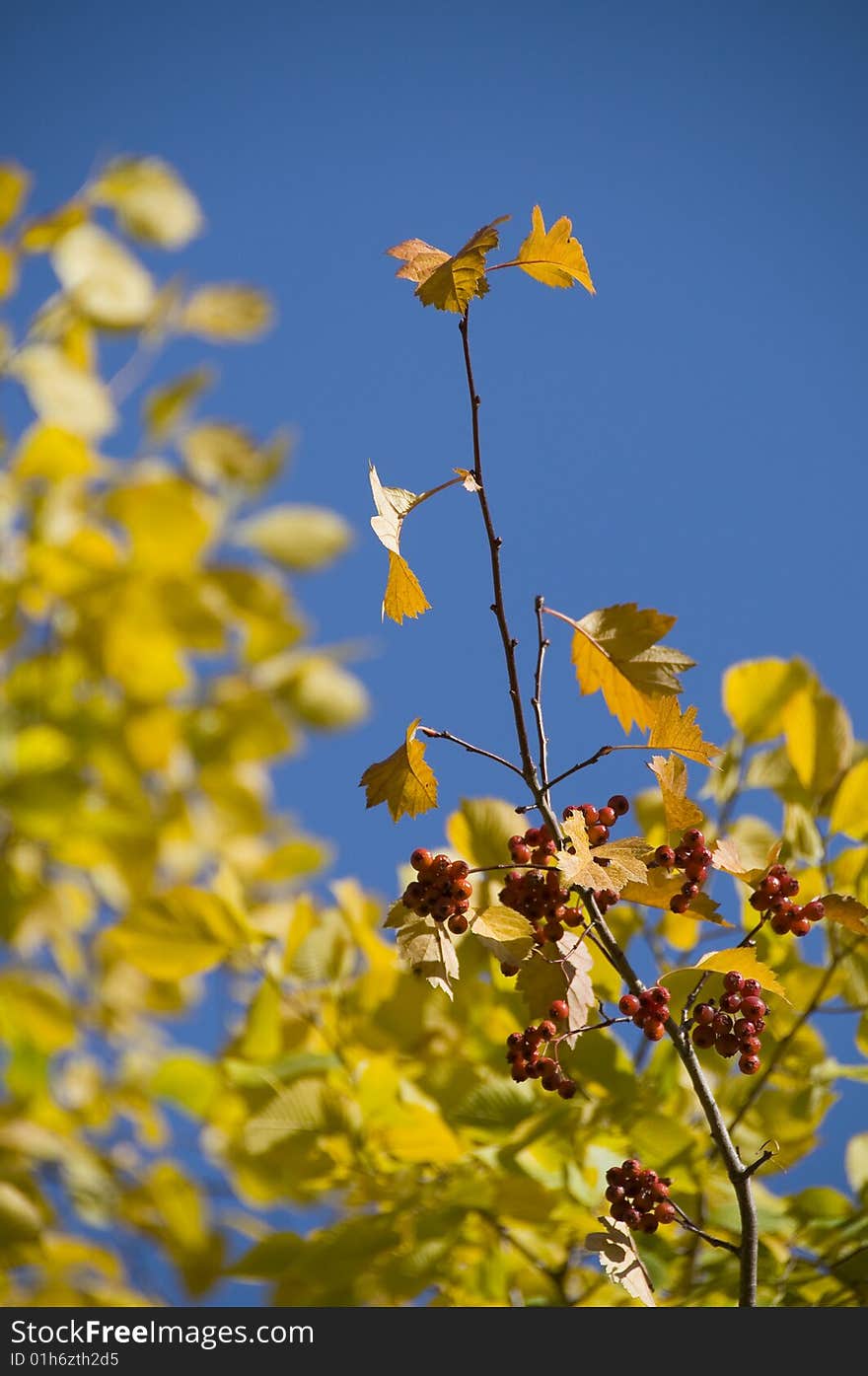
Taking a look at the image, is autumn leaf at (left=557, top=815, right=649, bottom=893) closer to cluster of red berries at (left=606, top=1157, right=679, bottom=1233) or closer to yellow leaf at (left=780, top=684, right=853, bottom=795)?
cluster of red berries at (left=606, top=1157, right=679, bottom=1233)

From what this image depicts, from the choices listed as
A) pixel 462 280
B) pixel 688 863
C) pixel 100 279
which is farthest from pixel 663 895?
pixel 100 279

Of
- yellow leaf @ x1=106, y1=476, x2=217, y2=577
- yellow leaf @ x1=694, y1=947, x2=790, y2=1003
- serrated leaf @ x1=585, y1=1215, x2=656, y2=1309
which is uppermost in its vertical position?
yellow leaf @ x1=106, y1=476, x2=217, y2=577

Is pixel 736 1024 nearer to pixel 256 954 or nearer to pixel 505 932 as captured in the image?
pixel 505 932

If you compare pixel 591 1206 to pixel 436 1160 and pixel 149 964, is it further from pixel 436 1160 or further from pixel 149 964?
pixel 149 964

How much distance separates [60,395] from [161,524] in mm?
117

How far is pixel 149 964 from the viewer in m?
0.78

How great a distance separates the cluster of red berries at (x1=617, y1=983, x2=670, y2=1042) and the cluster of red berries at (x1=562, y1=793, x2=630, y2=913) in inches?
1.5

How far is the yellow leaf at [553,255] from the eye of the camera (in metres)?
0.49

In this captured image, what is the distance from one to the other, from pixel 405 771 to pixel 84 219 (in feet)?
2.22

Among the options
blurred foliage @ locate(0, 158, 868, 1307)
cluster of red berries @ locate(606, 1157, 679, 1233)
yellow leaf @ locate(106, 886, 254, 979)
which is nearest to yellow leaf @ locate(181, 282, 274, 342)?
blurred foliage @ locate(0, 158, 868, 1307)

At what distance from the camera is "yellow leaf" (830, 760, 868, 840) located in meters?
0.74

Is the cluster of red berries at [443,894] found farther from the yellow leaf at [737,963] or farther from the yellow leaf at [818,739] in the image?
the yellow leaf at [818,739]

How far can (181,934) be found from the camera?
79 centimetres
